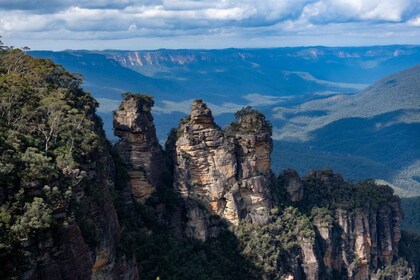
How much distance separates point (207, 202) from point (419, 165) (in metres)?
131

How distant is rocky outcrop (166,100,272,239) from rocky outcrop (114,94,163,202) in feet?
9.72

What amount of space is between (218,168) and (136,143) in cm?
665

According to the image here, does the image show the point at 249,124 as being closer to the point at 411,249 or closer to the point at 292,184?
the point at 292,184

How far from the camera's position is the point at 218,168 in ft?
126

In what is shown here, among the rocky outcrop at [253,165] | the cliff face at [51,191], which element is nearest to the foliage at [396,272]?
the rocky outcrop at [253,165]

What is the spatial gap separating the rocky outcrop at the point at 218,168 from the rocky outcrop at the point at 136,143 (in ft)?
→ 9.72

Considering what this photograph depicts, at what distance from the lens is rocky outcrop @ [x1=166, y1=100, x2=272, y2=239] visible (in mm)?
37906

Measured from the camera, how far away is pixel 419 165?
15412cm

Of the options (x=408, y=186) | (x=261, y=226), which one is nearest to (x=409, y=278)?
(x=261, y=226)

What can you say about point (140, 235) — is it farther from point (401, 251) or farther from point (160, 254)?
point (401, 251)

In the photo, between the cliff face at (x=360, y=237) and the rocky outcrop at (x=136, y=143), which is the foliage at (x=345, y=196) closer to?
the cliff face at (x=360, y=237)

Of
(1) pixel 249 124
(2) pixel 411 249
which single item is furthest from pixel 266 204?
(2) pixel 411 249

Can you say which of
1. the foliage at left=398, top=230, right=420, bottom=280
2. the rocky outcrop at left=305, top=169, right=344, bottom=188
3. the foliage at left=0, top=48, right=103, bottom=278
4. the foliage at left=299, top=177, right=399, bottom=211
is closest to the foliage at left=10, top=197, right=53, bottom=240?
the foliage at left=0, top=48, right=103, bottom=278

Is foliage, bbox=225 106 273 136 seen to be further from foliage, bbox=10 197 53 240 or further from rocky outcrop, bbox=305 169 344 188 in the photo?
foliage, bbox=10 197 53 240
